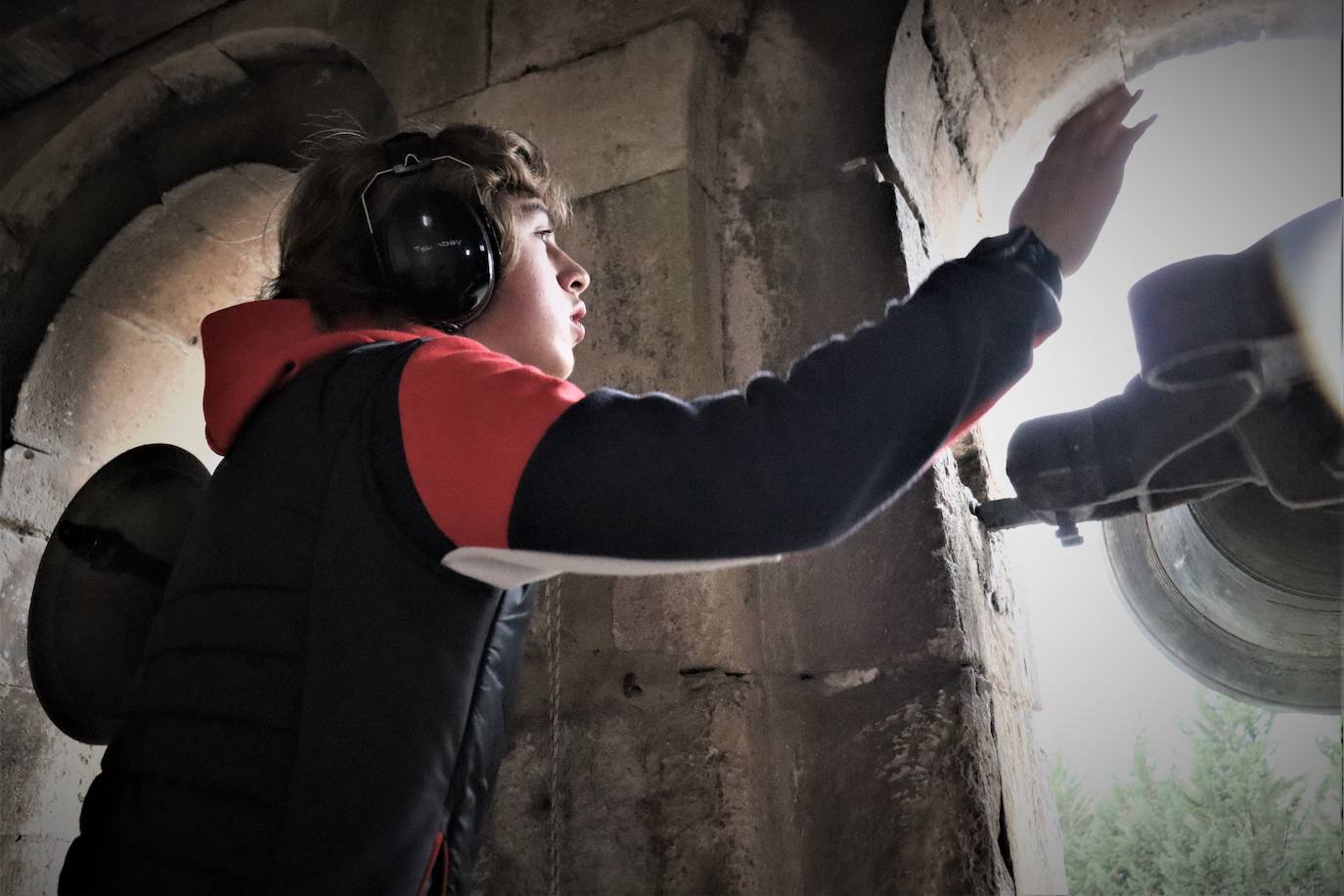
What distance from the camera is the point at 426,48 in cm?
223

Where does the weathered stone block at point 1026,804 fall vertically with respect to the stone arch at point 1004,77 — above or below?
below

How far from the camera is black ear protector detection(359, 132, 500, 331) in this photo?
1.21 m

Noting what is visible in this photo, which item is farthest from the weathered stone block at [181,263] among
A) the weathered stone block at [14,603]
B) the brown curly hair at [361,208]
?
the brown curly hair at [361,208]

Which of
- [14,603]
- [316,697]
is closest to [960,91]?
[316,697]

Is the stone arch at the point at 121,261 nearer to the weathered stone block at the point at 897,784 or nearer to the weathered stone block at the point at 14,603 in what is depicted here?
the weathered stone block at the point at 14,603

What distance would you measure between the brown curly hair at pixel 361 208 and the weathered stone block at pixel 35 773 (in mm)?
1808

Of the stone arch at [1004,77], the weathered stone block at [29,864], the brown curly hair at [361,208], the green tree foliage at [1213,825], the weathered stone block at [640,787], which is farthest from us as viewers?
the green tree foliage at [1213,825]

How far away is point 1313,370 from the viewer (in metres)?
0.99

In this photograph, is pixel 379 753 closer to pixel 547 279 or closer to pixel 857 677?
pixel 547 279

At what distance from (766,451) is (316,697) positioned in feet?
1.55

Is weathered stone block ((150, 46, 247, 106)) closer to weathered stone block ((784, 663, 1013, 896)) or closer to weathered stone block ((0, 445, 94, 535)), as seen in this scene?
weathered stone block ((0, 445, 94, 535))

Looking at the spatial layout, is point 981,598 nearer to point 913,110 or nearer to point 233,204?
point 913,110

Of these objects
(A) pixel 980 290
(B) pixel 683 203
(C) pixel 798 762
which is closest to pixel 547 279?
(B) pixel 683 203

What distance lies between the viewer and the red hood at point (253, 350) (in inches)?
44.3
